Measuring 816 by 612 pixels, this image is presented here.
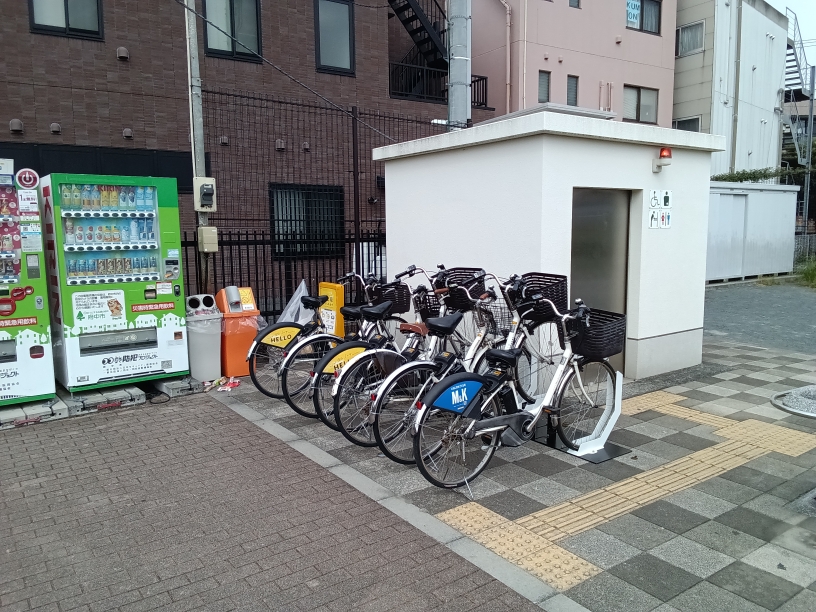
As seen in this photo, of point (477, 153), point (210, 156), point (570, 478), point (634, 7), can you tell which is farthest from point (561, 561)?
point (634, 7)

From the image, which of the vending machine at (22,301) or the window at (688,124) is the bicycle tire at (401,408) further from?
the window at (688,124)

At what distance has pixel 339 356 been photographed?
17.4ft

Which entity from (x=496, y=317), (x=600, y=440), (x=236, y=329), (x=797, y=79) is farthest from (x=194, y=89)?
(x=797, y=79)

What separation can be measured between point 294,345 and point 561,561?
3300 millimetres

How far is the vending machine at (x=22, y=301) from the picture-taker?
18.1ft

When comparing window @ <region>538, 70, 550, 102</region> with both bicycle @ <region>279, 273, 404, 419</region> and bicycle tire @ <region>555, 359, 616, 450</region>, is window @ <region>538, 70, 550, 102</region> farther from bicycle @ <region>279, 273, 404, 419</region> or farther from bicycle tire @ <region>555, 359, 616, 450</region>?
bicycle tire @ <region>555, 359, 616, 450</region>

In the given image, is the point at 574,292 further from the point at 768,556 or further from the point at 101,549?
the point at 101,549

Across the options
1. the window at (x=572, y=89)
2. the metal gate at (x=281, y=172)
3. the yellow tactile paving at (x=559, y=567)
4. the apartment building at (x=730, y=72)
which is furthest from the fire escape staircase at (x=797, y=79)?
the yellow tactile paving at (x=559, y=567)

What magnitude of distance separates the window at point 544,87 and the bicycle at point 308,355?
1261cm

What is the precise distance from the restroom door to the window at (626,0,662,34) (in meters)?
14.9

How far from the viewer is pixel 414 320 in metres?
7.38

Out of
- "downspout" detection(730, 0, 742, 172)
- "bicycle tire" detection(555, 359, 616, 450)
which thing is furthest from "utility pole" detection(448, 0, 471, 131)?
"downspout" detection(730, 0, 742, 172)

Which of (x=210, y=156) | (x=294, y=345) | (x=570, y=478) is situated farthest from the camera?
(x=210, y=156)

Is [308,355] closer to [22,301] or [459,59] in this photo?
[22,301]
